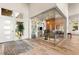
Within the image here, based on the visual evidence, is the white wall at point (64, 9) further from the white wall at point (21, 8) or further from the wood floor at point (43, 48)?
the white wall at point (21, 8)

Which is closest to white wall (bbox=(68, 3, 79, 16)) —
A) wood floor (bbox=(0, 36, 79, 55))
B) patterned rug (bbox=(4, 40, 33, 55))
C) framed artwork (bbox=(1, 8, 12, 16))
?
wood floor (bbox=(0, 36, 79, 55))

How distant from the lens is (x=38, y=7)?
2.86 meters

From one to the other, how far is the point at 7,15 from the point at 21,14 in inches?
12.0

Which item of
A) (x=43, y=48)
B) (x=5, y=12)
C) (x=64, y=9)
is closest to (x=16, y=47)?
(x=43, y=48)

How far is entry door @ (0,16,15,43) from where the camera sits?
2732mm

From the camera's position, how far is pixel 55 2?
2.77 m

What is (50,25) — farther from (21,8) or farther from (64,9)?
(21,8)

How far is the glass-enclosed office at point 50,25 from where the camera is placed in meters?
2.81

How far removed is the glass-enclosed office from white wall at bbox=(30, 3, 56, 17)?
0.23 ft

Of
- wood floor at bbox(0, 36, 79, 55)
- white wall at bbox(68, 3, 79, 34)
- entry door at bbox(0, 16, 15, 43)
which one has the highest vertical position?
white wall at bbox(68, 3, 79, 34)

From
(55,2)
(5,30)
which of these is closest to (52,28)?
(55,2)

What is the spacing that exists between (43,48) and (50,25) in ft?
1.72

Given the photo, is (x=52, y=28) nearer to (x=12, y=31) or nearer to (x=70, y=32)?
(x=70, y=32)

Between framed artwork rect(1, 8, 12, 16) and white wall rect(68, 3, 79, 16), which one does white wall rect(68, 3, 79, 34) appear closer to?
white wall rect(68, 3, 79, 16)
